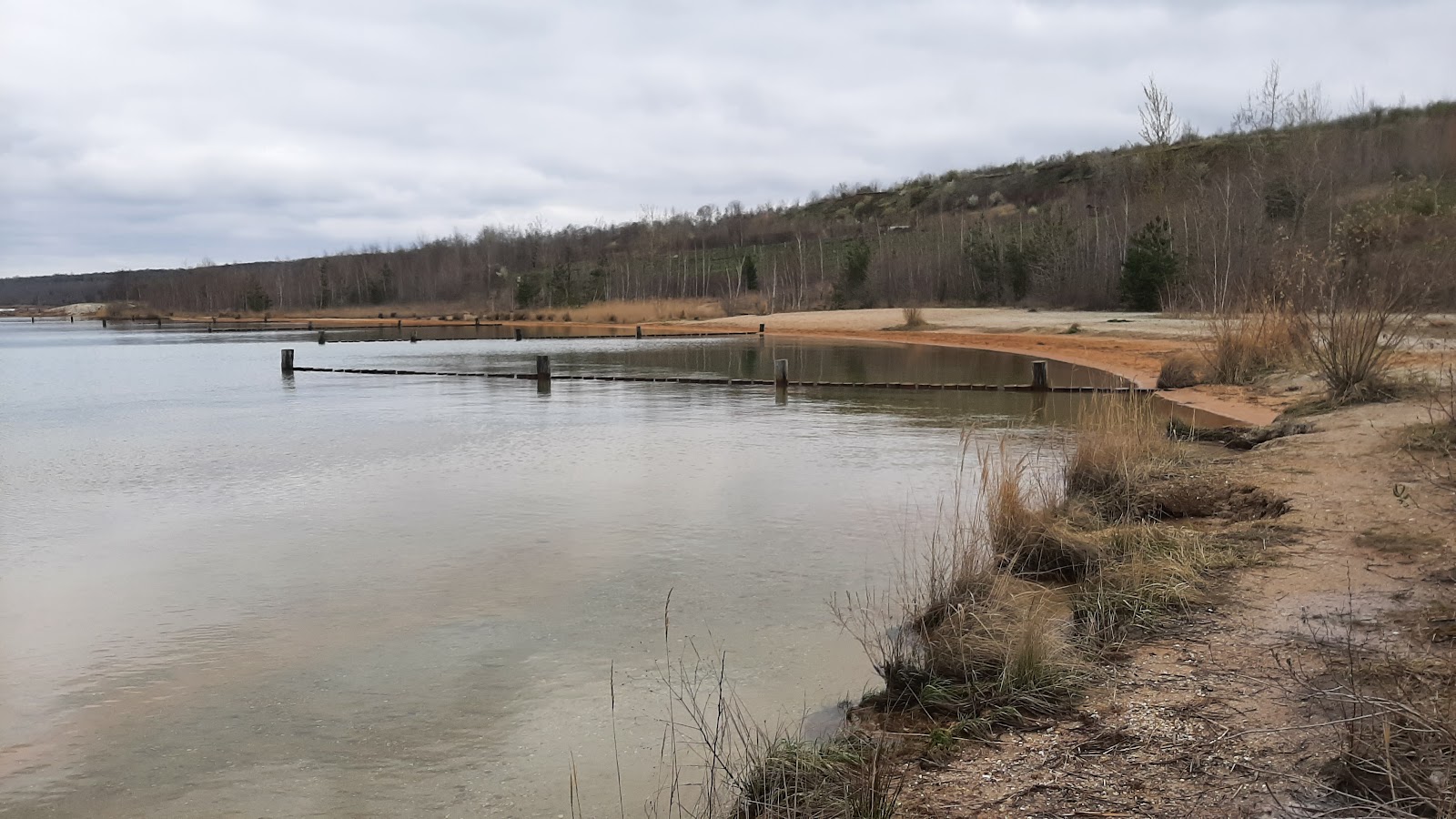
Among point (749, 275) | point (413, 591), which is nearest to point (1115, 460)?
point (413, 591)

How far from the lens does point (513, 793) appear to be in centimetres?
400

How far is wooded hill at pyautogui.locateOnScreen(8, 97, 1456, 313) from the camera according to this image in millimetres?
31516

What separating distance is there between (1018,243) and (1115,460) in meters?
44.6

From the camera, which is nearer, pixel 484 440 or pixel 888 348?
pixel 484 440

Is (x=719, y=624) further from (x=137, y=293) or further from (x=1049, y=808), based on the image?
(x=137, y=293)

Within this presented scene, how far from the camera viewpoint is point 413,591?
22.0ft

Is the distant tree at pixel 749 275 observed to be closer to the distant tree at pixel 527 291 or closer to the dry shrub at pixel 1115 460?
the distant tree at pixel 527 291

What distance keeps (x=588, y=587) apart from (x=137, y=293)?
473 ft

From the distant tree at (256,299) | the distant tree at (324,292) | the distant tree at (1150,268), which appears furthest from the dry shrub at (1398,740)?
the distant tree at (324,292)

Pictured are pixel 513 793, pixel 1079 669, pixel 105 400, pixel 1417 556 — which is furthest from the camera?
pixel 105 400

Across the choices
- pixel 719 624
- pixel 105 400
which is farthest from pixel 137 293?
pixel 719 624

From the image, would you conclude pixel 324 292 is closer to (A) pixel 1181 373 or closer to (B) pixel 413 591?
(A) pixel 1181 373

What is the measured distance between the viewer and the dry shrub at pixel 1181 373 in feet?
52.4

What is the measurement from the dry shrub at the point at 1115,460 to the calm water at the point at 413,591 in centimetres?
132
